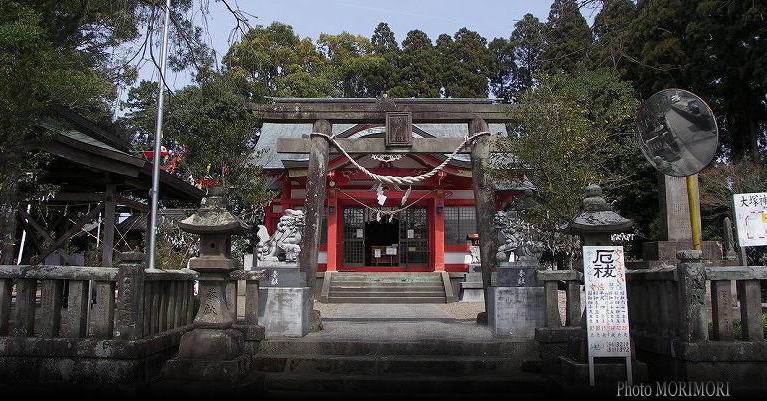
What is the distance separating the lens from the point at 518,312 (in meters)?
7.75

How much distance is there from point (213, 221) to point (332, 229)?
12.5m

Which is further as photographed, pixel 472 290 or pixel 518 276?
pixel 472 290

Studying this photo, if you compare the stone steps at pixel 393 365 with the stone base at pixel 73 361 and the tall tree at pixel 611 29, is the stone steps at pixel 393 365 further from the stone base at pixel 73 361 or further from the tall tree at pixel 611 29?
the tall tree at pixel 611 29

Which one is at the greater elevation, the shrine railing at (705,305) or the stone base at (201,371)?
the shrine railing at (705,305)

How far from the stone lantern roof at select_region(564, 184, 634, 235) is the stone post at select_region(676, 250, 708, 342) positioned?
75cm

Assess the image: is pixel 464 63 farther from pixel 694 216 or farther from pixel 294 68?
pixel 694 216

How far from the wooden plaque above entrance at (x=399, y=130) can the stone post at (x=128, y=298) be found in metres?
4.76

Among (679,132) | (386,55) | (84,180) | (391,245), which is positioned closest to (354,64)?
(386,55)

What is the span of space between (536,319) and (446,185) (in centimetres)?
1198

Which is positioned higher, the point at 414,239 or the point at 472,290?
the point at 414,239

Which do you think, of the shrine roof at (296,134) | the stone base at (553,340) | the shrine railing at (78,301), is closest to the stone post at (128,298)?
the shrine railing at (78,301)

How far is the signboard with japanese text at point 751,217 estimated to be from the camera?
8.69 m

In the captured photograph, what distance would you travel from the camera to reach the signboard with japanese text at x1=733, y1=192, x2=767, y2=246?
8.69 metres

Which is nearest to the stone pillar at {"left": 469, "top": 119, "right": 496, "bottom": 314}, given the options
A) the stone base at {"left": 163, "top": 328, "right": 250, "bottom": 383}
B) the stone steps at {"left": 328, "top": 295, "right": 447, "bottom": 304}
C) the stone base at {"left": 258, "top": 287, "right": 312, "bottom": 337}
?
the stone base at {"left": 258, "top": 287, "right": 312, "bottom": 337}
